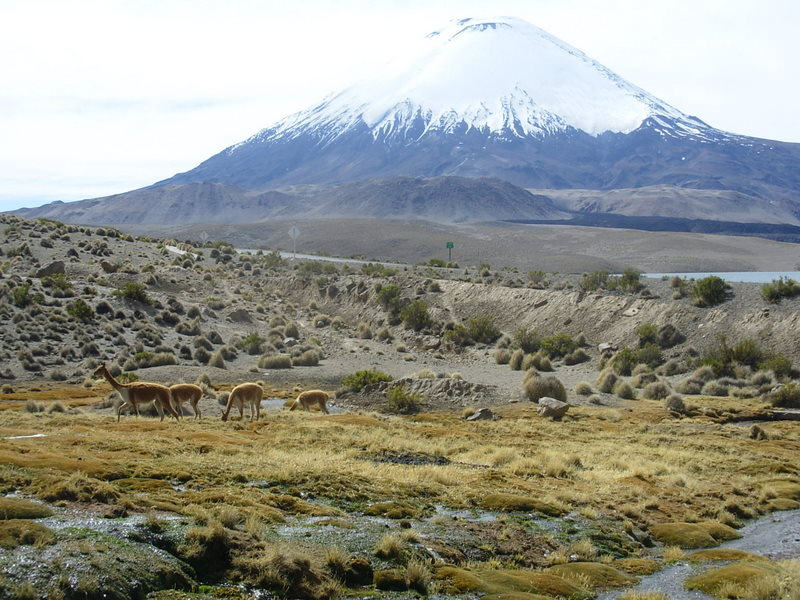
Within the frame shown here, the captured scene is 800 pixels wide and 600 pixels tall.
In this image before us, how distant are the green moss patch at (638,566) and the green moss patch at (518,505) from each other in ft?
7.05

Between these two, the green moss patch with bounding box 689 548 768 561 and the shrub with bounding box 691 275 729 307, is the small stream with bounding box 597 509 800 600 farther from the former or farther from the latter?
the shrub with bounding box 691 275 729 307

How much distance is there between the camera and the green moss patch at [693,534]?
42.9 ft

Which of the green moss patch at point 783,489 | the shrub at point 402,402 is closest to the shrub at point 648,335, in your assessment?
the shrub at point 402,402

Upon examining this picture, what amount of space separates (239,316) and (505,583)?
132 ft

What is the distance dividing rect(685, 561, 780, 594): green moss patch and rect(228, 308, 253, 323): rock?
39.6 meters

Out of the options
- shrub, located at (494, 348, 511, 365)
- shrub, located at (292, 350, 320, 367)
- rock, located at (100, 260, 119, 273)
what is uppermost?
rock, located at (100, 260, 119, 273)

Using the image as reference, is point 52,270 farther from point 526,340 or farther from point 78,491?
point 78,491

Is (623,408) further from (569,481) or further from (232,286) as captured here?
(232,286)

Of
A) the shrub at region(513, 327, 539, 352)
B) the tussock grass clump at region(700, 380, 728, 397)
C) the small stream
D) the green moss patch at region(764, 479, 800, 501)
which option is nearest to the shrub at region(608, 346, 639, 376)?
the tussock grass clump at region(700, 380, 728, 397)

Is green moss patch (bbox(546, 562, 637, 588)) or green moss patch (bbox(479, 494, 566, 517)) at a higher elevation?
green moss patch (bbox(546, 562, 637, 588))

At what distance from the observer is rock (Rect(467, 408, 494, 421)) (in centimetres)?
2655

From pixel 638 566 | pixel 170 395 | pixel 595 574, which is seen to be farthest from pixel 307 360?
pixel 595 574

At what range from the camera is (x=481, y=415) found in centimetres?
2669

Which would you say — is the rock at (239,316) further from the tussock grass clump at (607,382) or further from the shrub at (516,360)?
the tussock grass clump at (607,382)
